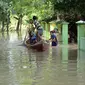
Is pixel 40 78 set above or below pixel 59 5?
below

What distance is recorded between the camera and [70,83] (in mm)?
10445

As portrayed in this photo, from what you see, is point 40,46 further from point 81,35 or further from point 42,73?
point 42,73

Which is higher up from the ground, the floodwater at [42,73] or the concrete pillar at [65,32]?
the concrete pillar at [65,32]

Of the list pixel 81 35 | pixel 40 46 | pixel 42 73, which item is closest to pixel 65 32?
pixel 81 35

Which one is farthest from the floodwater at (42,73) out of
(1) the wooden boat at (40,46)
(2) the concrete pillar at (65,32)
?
(2) the concrete pillar at (65,32)

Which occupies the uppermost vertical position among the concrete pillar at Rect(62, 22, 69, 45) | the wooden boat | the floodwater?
the concrete pillar at Rect(62, 22, 69, 45)

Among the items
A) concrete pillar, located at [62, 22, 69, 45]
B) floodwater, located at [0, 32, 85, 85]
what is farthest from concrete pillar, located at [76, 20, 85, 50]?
floodwater, located at [0, 32, 85, 85]

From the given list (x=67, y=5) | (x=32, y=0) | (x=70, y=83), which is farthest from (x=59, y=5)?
(x=32, y=0)

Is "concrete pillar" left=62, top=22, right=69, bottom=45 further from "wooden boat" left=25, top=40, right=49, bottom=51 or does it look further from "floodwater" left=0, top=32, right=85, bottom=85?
"floodwater" left=0, top=32, right=85, bottom=85

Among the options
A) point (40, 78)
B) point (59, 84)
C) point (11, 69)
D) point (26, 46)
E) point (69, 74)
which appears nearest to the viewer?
point (59, 84)

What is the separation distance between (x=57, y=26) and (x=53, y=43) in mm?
7456

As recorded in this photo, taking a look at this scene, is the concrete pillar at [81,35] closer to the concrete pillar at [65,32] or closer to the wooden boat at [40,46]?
the wooden boat at [40,46]

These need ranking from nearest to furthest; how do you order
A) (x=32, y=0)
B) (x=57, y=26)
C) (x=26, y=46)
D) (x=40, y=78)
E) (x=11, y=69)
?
(x=40, y=78) → (x=11, y=69) → (x=26, y=46) → (x=57, y=26) → (x=32, y=0)

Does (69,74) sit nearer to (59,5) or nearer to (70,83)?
Result: (70,83)
